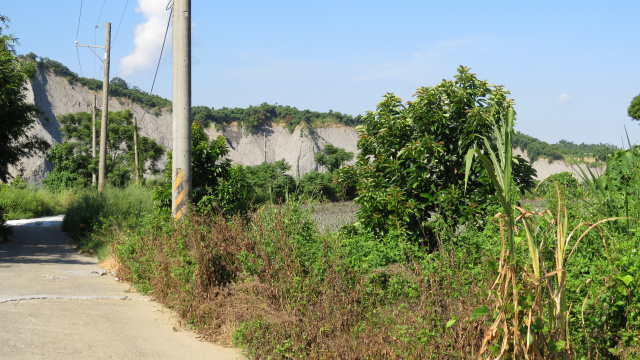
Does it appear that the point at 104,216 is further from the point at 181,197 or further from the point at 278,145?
the point at 278,145

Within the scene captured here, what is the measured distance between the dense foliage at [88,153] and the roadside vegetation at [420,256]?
Answer: 34.2 m

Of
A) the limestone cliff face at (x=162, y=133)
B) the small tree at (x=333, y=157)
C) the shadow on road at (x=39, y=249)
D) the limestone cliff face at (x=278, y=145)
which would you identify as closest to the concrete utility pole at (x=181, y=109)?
the shadow on road at (x=39, y=249)

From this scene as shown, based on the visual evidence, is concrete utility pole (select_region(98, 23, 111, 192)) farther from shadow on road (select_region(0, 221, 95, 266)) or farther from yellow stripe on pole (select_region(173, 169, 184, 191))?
yellow stripe on pole (select_region(173, 169, 184, 191))

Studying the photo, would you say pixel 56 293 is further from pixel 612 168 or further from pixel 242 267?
pixel 612 168

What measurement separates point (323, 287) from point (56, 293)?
15.0ft

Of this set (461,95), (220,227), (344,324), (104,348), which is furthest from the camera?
(461,95)

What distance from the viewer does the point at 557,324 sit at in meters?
3.37

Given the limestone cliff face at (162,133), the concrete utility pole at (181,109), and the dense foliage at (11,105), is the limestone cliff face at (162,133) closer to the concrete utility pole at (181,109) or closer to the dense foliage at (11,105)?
the dense foliage at (11,105)

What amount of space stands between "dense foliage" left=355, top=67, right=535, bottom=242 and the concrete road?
322 cm

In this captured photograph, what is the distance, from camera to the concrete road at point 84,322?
517cm

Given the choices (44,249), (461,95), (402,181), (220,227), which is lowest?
(44,249)

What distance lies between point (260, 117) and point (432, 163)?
81221 millimetres

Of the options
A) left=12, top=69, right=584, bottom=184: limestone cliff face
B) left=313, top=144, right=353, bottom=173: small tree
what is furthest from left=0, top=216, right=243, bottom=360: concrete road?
left=313, top=144, right=353, bottom=173: small tree

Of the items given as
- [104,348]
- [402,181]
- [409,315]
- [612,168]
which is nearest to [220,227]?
[104,348]
